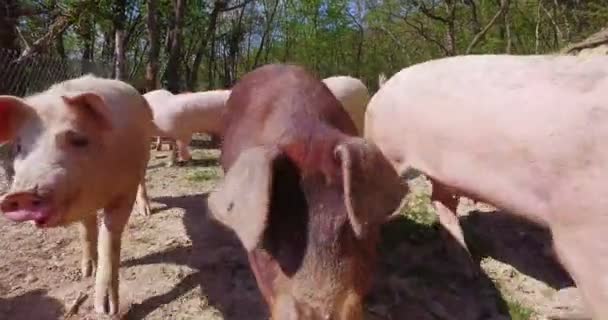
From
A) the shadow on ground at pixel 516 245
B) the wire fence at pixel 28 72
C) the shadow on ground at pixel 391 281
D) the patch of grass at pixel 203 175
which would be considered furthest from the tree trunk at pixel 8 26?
the shadow on ground at pixel 516 245

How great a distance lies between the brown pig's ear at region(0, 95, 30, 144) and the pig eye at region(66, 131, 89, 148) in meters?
0.21

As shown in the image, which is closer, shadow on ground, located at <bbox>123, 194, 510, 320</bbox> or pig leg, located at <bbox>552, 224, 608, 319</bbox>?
pig leg, located at <bbox>552, 224, 608, 319</bbox>

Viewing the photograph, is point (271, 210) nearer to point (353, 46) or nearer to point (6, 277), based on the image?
point (6, 277)

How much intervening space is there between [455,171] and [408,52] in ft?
60.8

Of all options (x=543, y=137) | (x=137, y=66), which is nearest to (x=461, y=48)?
(x=137, y=66)

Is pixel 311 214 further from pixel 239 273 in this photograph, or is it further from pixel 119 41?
pixel 119 41

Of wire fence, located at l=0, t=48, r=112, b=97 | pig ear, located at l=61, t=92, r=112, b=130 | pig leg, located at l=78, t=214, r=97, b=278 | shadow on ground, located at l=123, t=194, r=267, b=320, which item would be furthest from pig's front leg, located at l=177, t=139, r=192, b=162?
pig ear, located at l=61, t=92, r=112, b=130

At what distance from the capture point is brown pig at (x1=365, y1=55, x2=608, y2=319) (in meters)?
2.34

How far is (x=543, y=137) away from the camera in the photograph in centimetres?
249

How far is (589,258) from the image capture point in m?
2.34

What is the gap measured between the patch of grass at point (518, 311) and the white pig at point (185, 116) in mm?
3906

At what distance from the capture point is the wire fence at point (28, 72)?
24.5 ft

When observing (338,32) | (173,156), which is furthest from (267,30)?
(173,156)

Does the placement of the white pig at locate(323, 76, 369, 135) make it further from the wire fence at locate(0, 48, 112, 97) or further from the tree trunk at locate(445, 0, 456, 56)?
the tree trunk at locate(445, 0, 456, 56)
